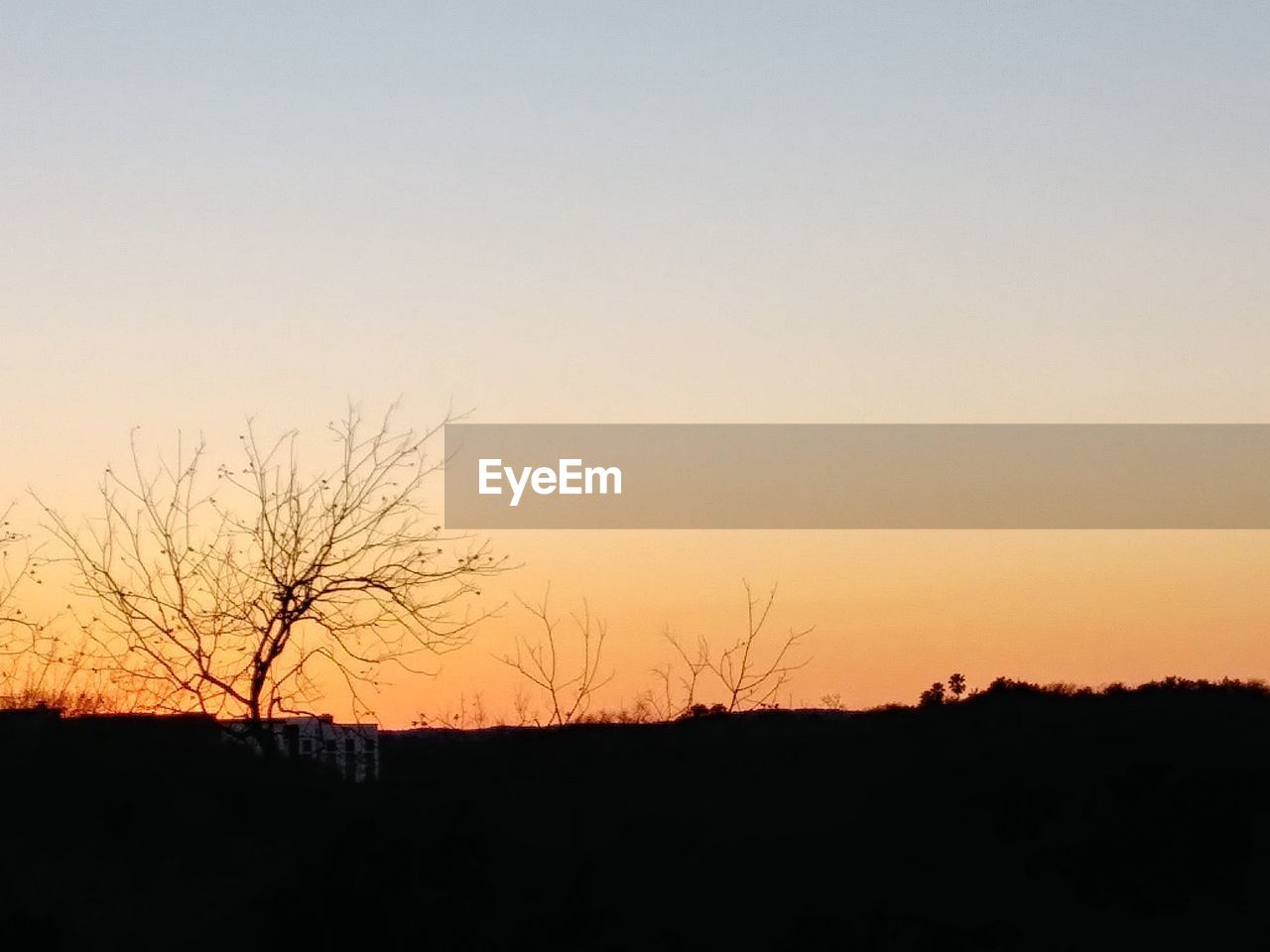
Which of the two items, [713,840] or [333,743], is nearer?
[713,840]

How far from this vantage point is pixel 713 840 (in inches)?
651

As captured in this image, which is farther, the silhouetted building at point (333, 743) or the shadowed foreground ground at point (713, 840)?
the silhouetted building at point (333, 743)

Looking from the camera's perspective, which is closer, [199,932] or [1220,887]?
[1220,887]

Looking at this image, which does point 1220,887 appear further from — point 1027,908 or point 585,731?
point 585,731

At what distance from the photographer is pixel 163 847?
738 inches

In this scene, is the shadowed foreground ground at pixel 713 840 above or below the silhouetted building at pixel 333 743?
below

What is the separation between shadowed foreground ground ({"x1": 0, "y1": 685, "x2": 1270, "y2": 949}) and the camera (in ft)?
50.1

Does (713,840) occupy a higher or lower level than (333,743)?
lower

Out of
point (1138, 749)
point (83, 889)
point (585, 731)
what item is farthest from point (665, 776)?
point (83, 889)

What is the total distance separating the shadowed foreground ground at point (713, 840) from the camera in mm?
15273

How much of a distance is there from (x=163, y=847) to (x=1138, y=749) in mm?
10594

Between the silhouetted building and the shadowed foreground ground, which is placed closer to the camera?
the shadowed foreground ground

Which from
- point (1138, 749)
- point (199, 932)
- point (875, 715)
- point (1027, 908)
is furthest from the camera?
point (875, 715)

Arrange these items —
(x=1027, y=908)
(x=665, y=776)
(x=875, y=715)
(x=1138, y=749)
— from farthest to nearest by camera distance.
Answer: (x=875, y=715)
(x=665, y=776)
(x=1138, y=749)
(x=1027, y=908)
